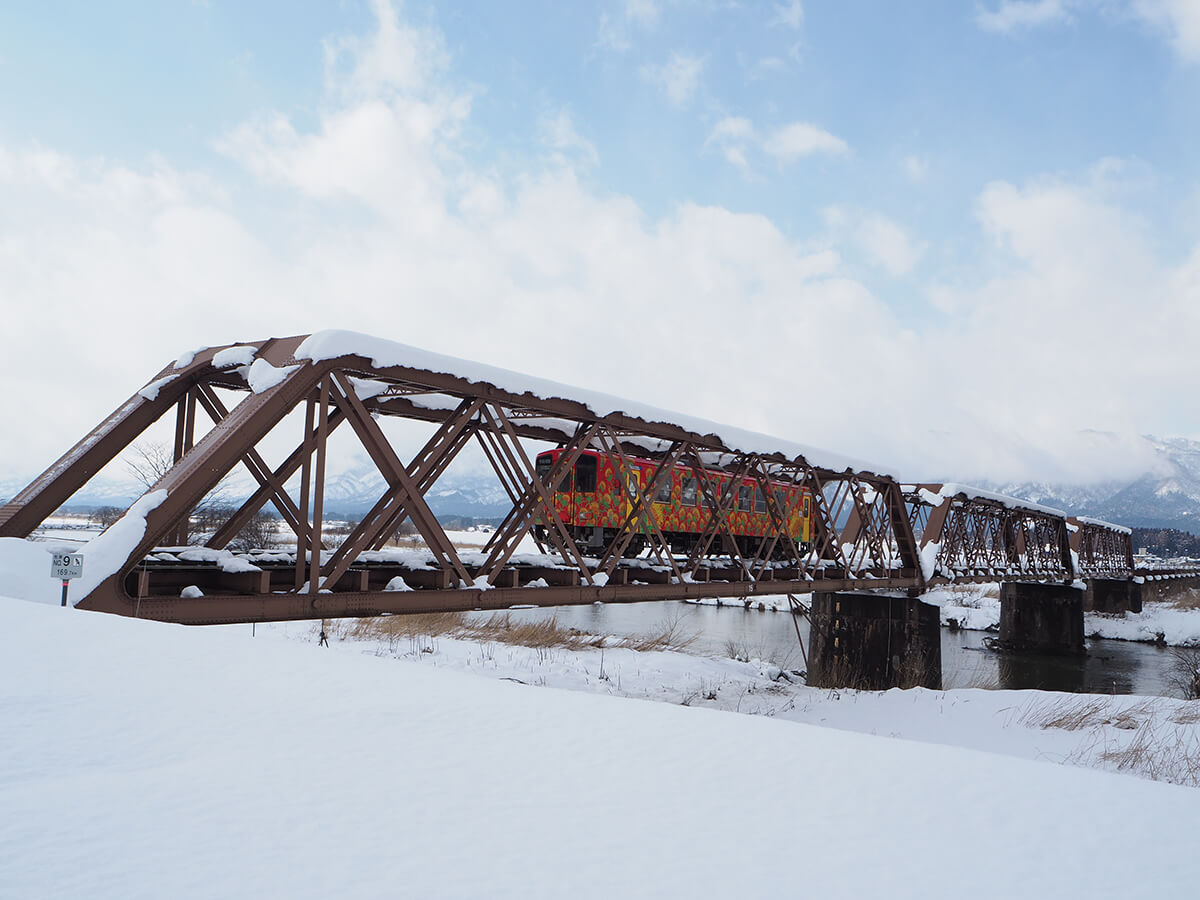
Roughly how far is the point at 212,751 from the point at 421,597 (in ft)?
21.5

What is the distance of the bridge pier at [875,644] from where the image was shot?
23.4 metres

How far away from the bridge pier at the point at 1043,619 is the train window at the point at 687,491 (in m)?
23.9

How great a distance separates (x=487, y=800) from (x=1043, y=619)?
45.1 meters

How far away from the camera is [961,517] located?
32.4 meters

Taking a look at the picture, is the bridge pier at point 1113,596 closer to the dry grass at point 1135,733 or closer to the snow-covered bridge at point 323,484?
the dry grass at point 1135,733

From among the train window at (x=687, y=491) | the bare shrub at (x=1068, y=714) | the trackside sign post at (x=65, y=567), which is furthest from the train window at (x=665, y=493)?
the trackside sign post at (x=65, y=567)

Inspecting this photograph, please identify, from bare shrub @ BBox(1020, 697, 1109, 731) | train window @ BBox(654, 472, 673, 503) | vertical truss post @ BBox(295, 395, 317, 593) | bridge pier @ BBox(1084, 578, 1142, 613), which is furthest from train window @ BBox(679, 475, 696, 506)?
bridge pier @ BBox(1084, 578, 1142, 613)

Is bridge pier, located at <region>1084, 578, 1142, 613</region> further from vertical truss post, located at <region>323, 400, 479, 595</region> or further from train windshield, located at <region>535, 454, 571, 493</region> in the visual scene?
vertical truss post, located at <region>323, 400, 479, 595</region>

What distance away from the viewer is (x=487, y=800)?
3678mm

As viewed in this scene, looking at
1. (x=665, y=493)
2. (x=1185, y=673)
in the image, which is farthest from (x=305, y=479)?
(x=1185, y=673)

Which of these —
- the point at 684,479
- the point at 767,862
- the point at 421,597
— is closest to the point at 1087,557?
the point at 684,479

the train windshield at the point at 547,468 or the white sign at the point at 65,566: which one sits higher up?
the train windshield at the point at 547,468

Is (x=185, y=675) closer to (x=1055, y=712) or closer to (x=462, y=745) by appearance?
(x=462, y=745)

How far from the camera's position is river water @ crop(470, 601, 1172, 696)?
29.2 meters
